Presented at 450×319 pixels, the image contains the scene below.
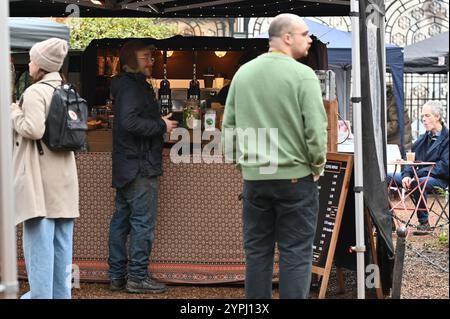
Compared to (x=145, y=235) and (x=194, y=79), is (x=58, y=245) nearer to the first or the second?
(x=145, y=235)

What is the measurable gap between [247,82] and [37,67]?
54.0 inches

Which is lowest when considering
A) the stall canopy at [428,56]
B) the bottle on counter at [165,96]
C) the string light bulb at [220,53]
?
the bottle on counter at [165,96]

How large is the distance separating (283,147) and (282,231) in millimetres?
481

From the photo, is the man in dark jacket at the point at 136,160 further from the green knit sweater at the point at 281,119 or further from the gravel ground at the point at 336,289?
the green knit sweater at the point at 281,119

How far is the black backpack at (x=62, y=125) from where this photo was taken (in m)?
5.46

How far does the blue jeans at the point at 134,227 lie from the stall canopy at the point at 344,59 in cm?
714

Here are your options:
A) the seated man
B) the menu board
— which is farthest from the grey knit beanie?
the seated man

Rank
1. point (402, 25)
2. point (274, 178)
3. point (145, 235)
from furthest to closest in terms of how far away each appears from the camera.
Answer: point (402, 25)
point (145, 235)
point (274, 178)

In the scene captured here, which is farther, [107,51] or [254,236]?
[107,51]

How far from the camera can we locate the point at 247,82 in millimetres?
5094

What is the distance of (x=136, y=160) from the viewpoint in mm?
6680

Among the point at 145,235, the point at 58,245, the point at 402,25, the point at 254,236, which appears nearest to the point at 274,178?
the point at 254,236

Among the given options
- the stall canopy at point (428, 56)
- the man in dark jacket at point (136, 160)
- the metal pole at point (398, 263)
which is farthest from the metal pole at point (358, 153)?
the stall canopy at point (428, 56)
